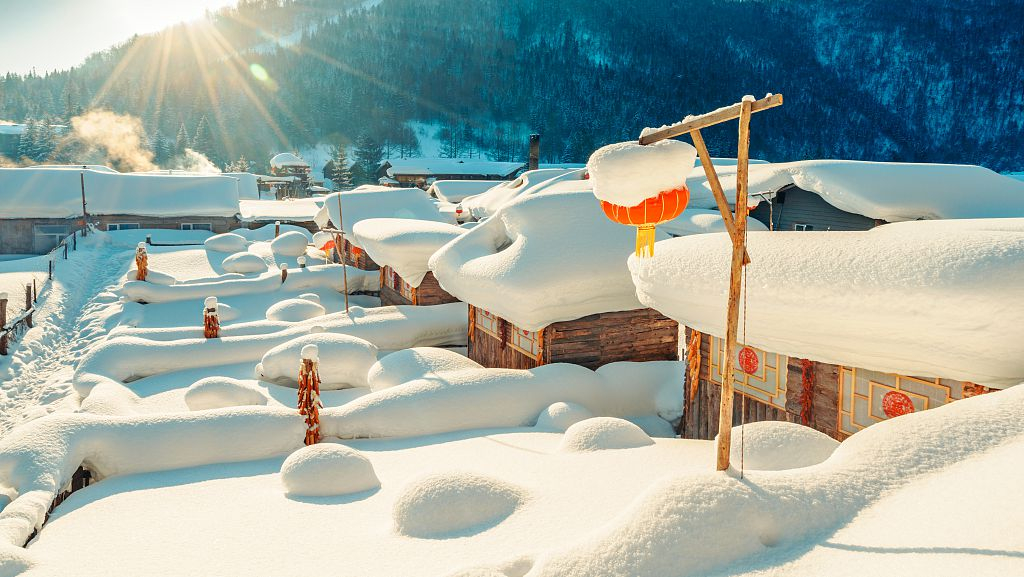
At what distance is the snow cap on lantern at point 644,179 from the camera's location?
5805mm

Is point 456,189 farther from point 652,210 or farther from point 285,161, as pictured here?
point 652,210

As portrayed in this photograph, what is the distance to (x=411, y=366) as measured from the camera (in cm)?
1255

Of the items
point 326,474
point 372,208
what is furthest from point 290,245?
point 326,474

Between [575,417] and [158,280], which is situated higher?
[158,280]

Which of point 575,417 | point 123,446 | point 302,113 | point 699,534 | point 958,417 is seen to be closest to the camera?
point 699,534

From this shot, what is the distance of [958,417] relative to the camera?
5.49m

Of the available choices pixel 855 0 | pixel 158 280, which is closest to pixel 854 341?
pixel 158 280

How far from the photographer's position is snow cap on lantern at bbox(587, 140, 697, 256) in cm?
580

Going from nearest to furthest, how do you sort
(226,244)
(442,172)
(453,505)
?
(453,505)
(226,244)
(442,172)

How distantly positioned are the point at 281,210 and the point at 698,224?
33.6m

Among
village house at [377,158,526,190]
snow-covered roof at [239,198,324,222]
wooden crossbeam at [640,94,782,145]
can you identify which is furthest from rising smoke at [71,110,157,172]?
wooden crossbeam at [640,94,782,145]

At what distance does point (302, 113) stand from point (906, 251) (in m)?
111

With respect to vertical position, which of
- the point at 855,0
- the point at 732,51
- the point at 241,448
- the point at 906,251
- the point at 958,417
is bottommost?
the point at 241,448

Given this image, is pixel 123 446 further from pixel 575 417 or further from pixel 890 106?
pixel 890 106
